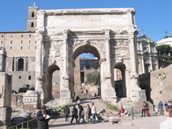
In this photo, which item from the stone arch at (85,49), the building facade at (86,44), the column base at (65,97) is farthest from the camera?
the stone arch at (85,49)

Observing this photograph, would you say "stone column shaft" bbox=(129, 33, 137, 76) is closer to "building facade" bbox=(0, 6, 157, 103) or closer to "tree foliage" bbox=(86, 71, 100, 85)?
"building facade" bbox=(0, 6, 157, 103)

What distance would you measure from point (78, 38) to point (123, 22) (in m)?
5.57

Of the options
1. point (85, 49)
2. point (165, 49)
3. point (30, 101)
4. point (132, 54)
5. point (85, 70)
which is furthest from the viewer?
point (165, 49)

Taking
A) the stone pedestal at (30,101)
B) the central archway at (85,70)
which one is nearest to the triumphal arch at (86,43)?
the central archway at (85,70)

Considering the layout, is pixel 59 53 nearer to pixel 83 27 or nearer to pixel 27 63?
pixel 83 27

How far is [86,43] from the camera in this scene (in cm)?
2588

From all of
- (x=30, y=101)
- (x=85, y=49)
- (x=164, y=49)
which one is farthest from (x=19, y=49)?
(x=30, y=101)

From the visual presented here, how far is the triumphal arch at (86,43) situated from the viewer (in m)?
25.0

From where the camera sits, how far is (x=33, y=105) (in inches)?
692

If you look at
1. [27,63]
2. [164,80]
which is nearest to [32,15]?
[27,63]

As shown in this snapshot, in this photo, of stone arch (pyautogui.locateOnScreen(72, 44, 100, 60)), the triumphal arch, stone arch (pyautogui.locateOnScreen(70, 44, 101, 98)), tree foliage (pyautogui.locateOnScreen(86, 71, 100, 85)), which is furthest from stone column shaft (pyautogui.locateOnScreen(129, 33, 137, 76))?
tree foliage (pyautogui.locateOnScreen(86, 71, 100, 85))

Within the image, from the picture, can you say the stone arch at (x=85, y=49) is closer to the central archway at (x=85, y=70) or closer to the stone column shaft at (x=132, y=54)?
the central archway at (x=85, y=70)

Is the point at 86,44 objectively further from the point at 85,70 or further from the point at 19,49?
the point at 19,49

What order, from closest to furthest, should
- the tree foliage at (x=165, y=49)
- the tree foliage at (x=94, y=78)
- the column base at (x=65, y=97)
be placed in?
the column base at (x=65, y=97)
the tree foliage at (x=94, y=78)
the tree foliage at (x=165, y=49)
